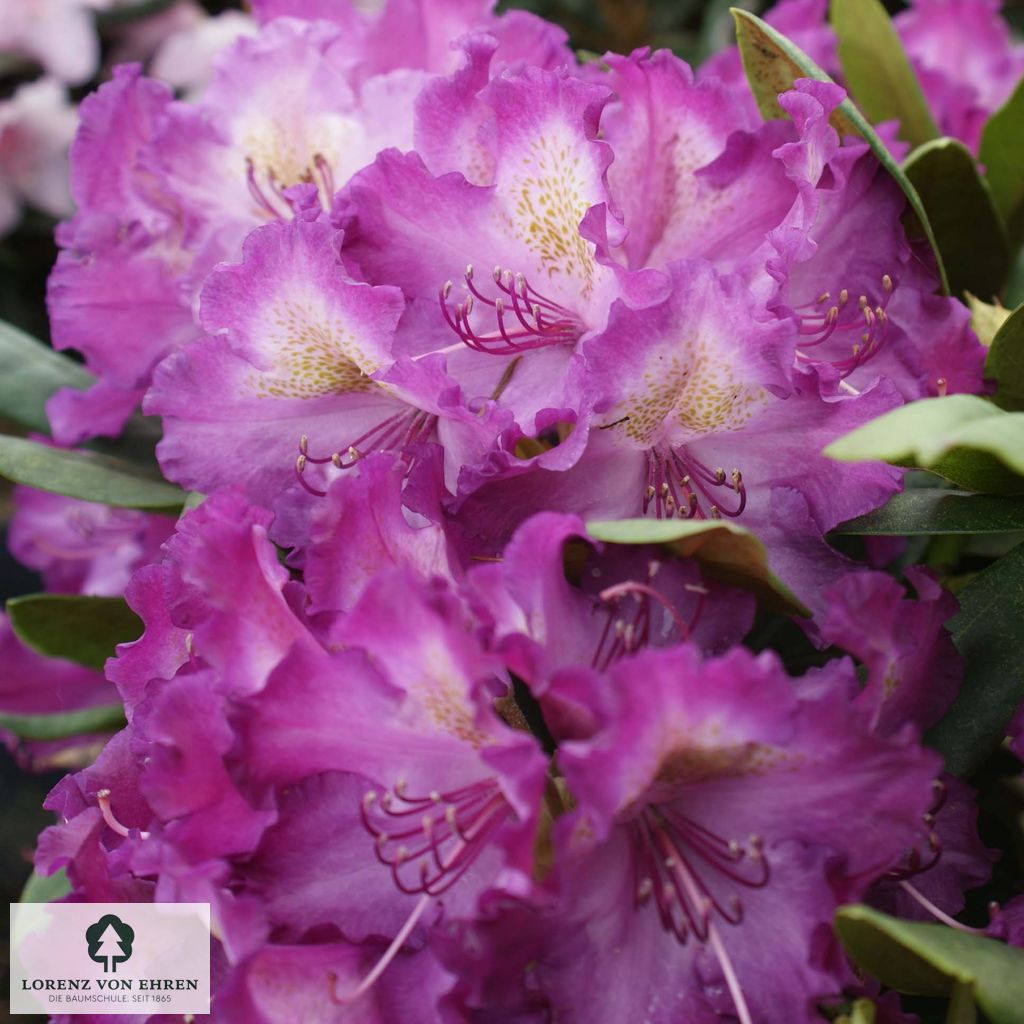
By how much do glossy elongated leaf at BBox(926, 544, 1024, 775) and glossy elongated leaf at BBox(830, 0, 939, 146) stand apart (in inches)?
13.2

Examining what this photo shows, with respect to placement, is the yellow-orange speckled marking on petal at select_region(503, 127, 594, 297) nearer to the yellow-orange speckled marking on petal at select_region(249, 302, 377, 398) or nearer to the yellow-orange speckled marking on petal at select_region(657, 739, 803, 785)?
the yellow-orange speckled marking on petal at select_region(249, 302, 377, 398)

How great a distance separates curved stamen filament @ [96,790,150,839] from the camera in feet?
1.88

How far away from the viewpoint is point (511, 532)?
0.58 metres

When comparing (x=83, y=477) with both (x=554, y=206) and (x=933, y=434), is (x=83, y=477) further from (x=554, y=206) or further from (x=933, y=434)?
(x=933, y=434)

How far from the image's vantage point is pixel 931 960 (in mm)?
471

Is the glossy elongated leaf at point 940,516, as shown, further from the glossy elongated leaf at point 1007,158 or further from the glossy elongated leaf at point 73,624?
the glossy elongated leaf at point 73,624

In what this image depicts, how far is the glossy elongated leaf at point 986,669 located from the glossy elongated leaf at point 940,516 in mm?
29

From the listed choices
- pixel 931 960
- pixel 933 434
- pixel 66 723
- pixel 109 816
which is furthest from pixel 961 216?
pixel 66 723

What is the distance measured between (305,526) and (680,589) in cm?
19

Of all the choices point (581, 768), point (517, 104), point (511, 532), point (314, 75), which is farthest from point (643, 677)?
point (314, 75)

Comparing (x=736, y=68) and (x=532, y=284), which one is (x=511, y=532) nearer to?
(x=532, y=284)

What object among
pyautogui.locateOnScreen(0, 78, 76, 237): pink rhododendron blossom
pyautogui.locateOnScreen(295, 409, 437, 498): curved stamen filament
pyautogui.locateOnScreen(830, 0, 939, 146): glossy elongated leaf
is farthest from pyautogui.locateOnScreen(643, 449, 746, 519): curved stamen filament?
pyautogui.locateOnScreen(0, 78, 76, 237): pink rhododendron blossom

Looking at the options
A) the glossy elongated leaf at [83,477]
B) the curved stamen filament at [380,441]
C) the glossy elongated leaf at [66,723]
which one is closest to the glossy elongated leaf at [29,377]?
the glossy elongated leaf at [83,477]

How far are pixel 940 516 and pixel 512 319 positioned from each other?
221 millimetres
